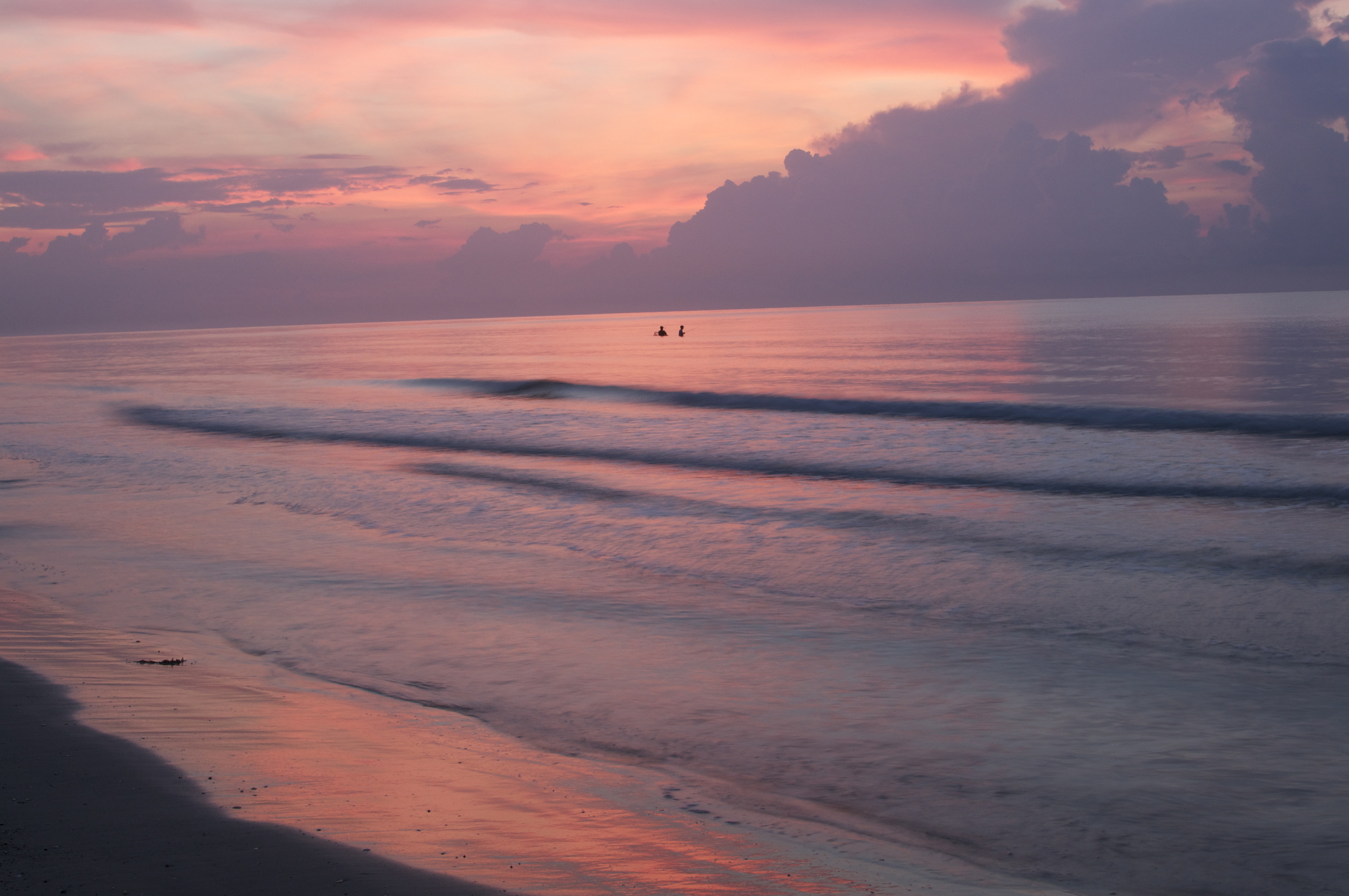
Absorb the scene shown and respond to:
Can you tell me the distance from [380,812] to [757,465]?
57.5 ft

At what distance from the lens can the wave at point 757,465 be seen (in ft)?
58.3

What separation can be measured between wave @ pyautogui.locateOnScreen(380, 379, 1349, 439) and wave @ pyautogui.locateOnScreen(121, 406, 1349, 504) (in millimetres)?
8905

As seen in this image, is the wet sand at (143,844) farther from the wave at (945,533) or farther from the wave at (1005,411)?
the wave at (1005,411)

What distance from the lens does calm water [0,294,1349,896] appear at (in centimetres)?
632

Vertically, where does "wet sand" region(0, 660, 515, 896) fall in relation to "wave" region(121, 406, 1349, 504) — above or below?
below

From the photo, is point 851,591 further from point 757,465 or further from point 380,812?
point 757,465

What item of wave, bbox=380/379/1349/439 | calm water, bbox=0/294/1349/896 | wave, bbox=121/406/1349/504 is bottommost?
calm water, bbox=0/294/1349/896

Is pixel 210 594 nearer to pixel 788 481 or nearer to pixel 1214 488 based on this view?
pixel 788 481

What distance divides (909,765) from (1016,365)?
165 ft

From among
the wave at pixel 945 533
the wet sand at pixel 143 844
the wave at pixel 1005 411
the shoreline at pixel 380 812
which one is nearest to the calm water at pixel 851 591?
the wave at pixel 945 533

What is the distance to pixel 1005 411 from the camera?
3184cm

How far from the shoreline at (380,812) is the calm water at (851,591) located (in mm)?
519

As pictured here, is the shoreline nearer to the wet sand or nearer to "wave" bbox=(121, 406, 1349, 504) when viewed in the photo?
the wet sand

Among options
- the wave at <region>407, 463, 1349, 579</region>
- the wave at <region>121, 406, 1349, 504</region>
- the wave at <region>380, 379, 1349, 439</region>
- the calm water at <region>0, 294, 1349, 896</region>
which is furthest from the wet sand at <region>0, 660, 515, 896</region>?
the wave at <region>380, 379, 1349, 439</region>
